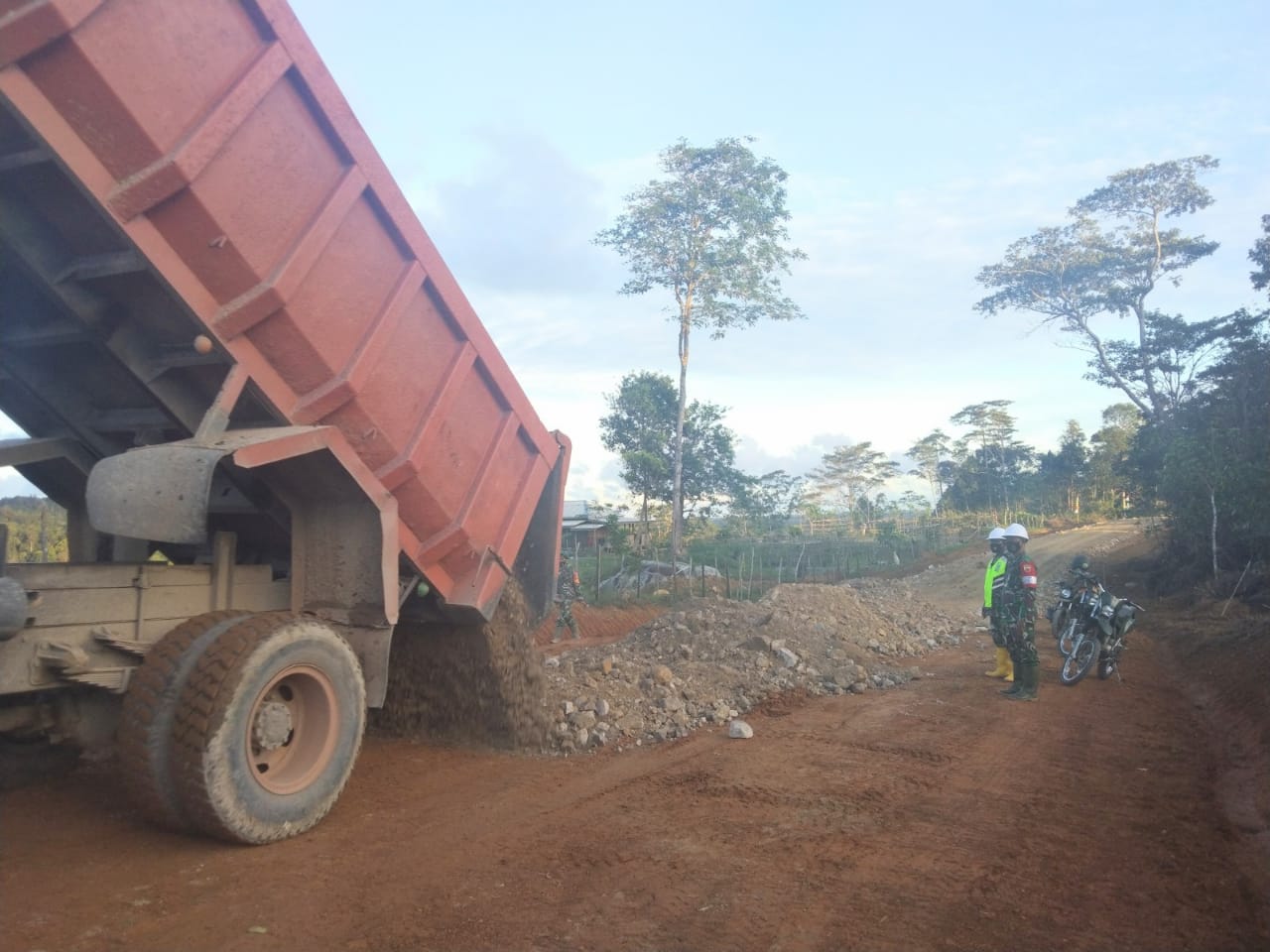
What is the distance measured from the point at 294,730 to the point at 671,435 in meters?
24.9

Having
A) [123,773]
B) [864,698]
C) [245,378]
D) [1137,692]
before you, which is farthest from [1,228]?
[1137,692]

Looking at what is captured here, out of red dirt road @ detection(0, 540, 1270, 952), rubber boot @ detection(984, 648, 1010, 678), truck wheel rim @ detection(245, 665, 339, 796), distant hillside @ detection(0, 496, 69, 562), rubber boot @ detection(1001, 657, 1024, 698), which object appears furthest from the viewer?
rubber boot @ detection(984, 648, 1010, 678)

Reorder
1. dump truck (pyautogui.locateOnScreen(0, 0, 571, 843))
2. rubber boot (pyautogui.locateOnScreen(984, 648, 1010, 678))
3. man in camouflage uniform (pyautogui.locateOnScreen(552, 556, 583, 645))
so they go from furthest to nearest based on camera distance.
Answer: man in camouflage uniform (pyautogui.locateOnScreen(552, 556, 583, 645)), rubber boot (pyautogui.locateOnScreen(984, 648, 1010, 678)), dump truck (pyautogui.locateOnScreen(0, 0, 571, 843))

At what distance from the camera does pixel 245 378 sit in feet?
13.3

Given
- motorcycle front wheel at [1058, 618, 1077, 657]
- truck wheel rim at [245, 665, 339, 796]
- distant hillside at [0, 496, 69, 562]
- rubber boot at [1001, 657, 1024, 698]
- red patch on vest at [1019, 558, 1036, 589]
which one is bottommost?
rubber boot at [1001, 657, 1024, 698]

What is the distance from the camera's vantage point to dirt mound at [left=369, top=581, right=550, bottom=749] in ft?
19.2

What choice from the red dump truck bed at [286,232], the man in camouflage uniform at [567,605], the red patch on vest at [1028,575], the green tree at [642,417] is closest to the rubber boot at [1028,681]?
the red patch on vest at [1028,575]

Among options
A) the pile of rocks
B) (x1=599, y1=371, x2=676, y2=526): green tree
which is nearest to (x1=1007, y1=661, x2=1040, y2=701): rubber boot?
the pile of rocks

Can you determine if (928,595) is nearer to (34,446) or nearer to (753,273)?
(753,273)

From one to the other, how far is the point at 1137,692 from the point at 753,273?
48.4ft

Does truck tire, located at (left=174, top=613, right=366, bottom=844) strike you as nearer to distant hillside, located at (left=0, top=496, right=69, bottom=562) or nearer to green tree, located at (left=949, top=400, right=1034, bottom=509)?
distant hillside, located at (left=0, top=496, right=69, bottom=562)

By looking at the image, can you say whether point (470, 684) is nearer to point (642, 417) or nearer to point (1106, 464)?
point (642, 417)

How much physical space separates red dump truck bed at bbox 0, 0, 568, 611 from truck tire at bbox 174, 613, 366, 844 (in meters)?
0.96

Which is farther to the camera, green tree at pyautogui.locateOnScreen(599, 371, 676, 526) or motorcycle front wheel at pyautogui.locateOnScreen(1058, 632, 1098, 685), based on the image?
green tree at pyautogui.locateOnScreen(599, 371, 676, 526)
